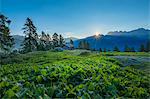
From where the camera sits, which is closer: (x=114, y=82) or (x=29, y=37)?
(x=114, y=82)

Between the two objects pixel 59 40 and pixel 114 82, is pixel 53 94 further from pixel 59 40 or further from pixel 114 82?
pixel 59 40

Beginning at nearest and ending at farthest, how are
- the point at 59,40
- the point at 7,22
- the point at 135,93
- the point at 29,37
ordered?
1. the point at 135,93
2. the point at 7,22
3. the point at 29,37
4. the point at 59,40

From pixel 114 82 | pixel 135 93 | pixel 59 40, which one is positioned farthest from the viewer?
pixel 59 40

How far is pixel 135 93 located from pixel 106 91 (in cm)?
219

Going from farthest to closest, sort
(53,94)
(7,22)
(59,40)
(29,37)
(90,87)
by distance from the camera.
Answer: (59,40) < (29,37) < (7,22) < (90,87) < (53,94)

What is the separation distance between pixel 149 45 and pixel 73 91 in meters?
113

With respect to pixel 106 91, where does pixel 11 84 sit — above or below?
above

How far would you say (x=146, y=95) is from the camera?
12.8 meters

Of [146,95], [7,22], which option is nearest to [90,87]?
[146,95]

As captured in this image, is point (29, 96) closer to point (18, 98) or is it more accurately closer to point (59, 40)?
point (18, 98)

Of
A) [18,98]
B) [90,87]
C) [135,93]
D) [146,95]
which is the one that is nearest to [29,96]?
[18,98]

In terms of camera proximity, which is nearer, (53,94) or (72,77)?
(53,94)

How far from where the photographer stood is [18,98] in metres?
7.69

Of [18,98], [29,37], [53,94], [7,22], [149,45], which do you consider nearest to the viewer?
[18,98]
